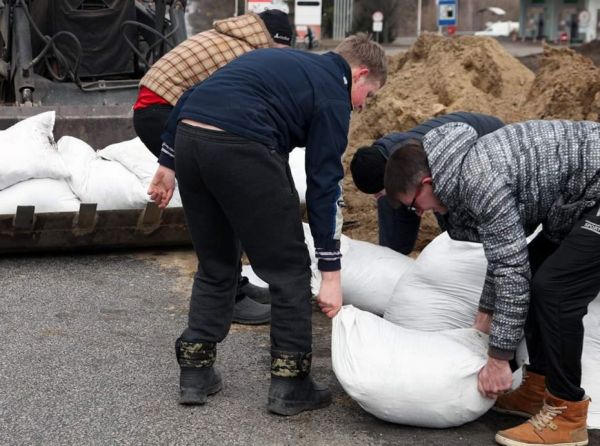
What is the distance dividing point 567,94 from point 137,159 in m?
2.90

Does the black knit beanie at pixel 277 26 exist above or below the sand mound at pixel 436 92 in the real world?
above

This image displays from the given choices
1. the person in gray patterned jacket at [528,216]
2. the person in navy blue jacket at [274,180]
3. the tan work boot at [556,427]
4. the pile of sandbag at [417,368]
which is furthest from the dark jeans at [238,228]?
the tan work boot at [556,427]

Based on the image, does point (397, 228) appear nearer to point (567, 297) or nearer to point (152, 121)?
point (152, 121)

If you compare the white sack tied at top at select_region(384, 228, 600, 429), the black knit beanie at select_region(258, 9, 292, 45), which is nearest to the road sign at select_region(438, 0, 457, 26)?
the black knit beanie at select_region(258, 9, 292, 45)

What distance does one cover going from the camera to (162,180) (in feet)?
12.9

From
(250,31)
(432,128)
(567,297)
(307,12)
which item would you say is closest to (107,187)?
(250,31)

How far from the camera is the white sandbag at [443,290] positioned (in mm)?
3994

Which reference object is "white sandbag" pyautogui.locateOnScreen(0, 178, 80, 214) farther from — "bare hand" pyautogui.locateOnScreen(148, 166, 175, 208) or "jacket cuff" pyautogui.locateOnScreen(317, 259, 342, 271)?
"jacket cuff" pyautogui.locateOnScreen(317, 259, 342, 271)

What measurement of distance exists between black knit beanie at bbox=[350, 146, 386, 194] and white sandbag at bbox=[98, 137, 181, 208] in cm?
153

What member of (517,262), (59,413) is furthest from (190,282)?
(517,262)

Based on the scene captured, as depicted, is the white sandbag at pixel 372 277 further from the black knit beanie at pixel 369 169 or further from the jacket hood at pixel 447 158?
the jacket hood at pixel 447 158

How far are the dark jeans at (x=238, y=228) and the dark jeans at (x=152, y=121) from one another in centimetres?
Result: 108

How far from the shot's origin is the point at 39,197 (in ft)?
17.7

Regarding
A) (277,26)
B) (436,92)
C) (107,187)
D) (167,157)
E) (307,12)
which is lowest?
(307,12)
